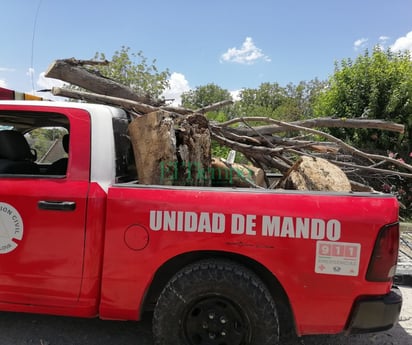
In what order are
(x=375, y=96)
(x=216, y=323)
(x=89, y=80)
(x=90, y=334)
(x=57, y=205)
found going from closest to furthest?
(x=216, y=323) < (x=57, y=205) < (x=90, y=334) < (x=89, y=80) < (x=375, y=96)

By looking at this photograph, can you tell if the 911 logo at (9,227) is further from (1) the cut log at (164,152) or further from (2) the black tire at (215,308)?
(2) the black tire at (215,308)

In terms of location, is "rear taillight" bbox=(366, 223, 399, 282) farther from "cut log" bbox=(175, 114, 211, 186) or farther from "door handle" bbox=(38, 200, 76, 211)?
"door handle" bbox=(38, 200, 76, 211)

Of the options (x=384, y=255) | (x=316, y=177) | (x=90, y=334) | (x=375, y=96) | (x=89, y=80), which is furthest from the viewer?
(x=375, y=96)

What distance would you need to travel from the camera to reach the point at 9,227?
2822 mm

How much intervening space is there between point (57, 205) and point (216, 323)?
4.58 feet

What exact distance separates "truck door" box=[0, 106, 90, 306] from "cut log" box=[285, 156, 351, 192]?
193 centimetres

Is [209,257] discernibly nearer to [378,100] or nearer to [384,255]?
[384,255]

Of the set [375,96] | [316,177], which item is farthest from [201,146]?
[375,96]

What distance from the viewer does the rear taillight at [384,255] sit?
2.45 metres

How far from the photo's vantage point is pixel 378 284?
249 centimetres

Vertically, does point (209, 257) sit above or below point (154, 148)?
below

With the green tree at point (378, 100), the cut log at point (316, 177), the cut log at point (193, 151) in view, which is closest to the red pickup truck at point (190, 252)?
the cut log at point (193, 151)

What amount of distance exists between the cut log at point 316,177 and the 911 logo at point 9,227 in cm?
237

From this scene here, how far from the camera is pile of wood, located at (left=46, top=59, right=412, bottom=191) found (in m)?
3.25
